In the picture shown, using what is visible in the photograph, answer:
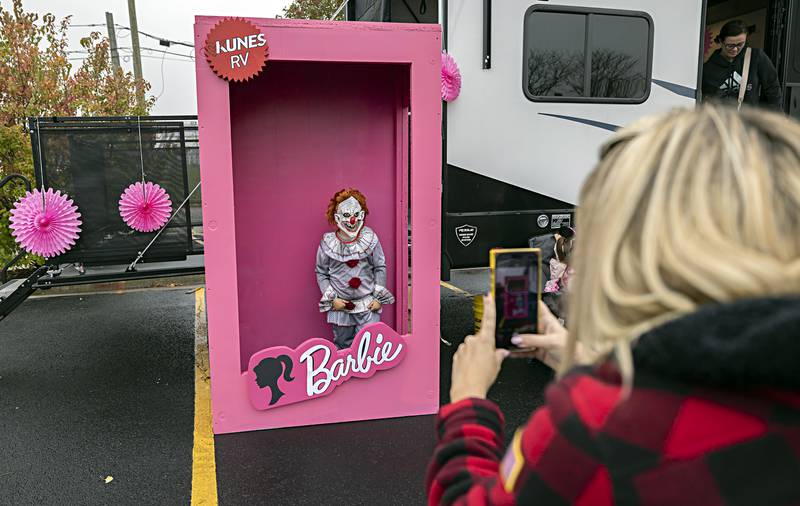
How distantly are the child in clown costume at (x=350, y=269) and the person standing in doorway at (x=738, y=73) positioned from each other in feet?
10.8

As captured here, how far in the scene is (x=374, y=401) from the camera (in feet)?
13.3

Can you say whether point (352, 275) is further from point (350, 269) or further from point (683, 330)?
point (683, 330)

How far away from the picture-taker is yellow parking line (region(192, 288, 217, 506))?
3.21 meters

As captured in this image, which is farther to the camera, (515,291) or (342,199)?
(342,199)

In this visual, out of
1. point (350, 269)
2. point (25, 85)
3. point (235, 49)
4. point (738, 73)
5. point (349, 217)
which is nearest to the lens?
point (235, 49)

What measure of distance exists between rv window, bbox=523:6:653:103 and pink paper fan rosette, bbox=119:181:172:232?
3.00 meters

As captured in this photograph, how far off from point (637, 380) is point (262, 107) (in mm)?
3995

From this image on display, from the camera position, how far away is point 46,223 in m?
4.70

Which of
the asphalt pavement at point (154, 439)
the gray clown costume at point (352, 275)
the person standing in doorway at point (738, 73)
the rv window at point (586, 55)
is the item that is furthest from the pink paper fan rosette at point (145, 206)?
the person standing in doorway at point (738, 73)

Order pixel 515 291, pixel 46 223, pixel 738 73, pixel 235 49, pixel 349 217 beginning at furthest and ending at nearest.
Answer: pixel 738 73 → pixel 46 223 → pixel 349 217 → pixel 235 49 → pixel 515 291

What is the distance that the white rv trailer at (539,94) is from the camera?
4.99m

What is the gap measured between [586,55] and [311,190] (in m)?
2.48

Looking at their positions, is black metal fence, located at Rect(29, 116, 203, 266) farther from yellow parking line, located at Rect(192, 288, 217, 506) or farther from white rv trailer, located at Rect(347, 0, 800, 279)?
white rv trailer, located at Rect(347, 0, 800, 279)

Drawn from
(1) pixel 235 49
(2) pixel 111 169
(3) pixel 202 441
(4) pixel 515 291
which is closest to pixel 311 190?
(1) pixel 235 49
